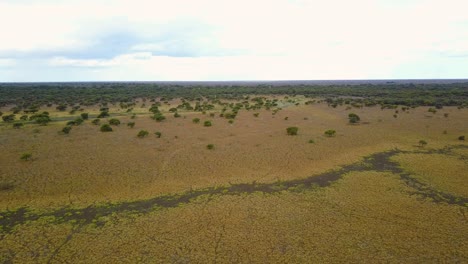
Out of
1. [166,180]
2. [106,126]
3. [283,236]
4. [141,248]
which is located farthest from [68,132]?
[283,236]

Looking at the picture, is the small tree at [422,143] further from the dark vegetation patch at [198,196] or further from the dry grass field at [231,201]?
the dark vegetation patch at [198,196]

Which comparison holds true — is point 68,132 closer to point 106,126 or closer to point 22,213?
point 106,126

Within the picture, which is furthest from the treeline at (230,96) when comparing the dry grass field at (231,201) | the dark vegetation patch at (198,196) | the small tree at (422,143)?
the dark vegetation patch at (198,196)

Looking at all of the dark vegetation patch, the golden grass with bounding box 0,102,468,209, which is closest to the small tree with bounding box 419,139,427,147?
the golden grass with bounding box 0,102,468,209

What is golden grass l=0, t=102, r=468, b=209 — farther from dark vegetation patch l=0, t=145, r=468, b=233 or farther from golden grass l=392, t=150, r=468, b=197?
→ golden grass l=392, t=150, r=468, b=197

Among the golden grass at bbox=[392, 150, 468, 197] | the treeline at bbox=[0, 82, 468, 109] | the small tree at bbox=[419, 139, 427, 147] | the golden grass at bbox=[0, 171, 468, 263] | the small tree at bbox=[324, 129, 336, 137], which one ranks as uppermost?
the treeline at bbox=[0, 82, 468, 109]

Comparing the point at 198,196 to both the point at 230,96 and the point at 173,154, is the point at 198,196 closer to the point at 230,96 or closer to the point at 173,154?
the point at 173,154

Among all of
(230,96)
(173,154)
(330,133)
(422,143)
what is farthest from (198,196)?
(230,96)
